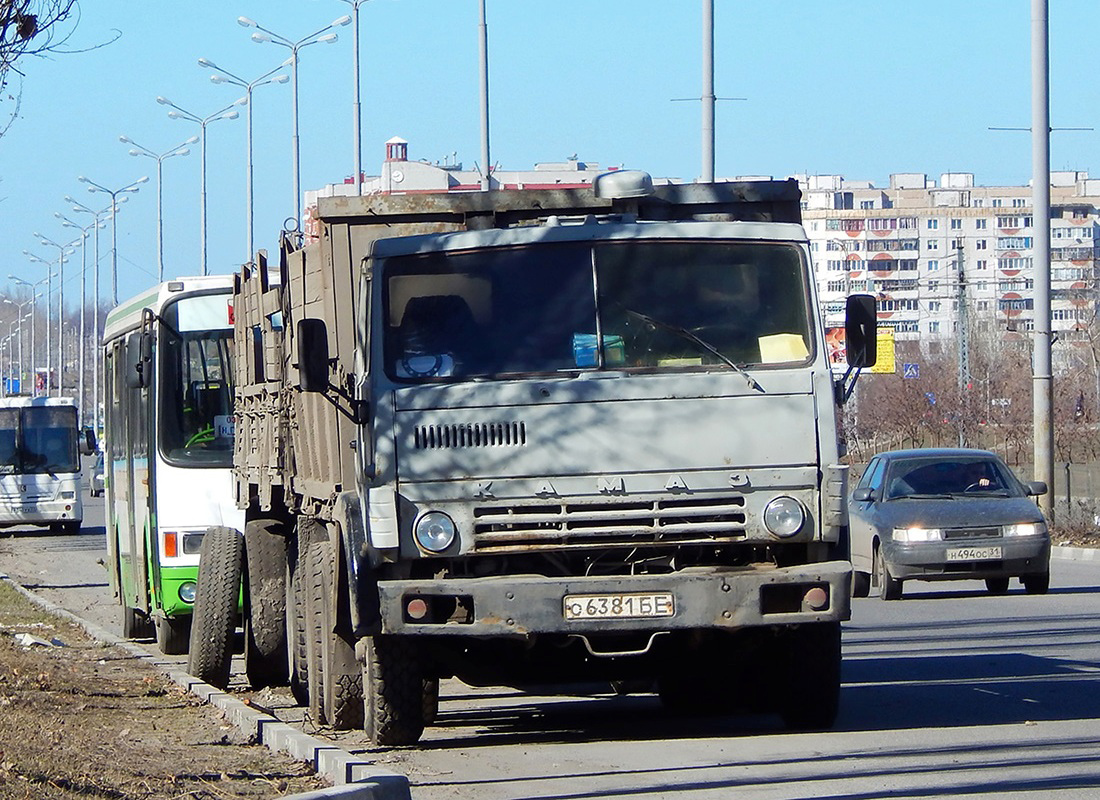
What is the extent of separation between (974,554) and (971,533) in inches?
8.6

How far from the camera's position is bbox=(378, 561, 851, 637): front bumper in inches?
328

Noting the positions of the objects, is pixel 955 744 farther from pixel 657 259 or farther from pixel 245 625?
pixel 245 625

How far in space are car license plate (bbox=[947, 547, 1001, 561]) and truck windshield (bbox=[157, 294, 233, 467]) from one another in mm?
7337

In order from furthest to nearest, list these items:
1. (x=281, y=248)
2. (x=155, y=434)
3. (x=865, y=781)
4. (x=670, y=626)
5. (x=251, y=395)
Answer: (x=155, y=434) < (x=251, y=395) < (x=281, y=248) < (x=670, y=626) < (x=865, y=781)

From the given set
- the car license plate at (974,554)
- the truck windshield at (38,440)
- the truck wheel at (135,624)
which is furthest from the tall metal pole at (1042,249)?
the truck windshield at (38,440)

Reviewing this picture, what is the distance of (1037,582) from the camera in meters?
18.6

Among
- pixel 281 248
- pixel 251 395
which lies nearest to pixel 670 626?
pixel 281 248

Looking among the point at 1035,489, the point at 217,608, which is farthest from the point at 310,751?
the point at 1035,489

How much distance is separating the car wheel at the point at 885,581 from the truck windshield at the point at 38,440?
24792 millimetres

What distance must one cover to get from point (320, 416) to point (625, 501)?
1983 mm

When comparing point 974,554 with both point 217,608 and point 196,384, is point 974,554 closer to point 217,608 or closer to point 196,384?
point 196,384

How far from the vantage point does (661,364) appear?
8820 millimetres

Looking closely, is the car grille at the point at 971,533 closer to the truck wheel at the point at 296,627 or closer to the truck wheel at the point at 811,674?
the truck wheel at the point at 296,627

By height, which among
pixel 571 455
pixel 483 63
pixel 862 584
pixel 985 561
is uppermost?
pixel 483 63
